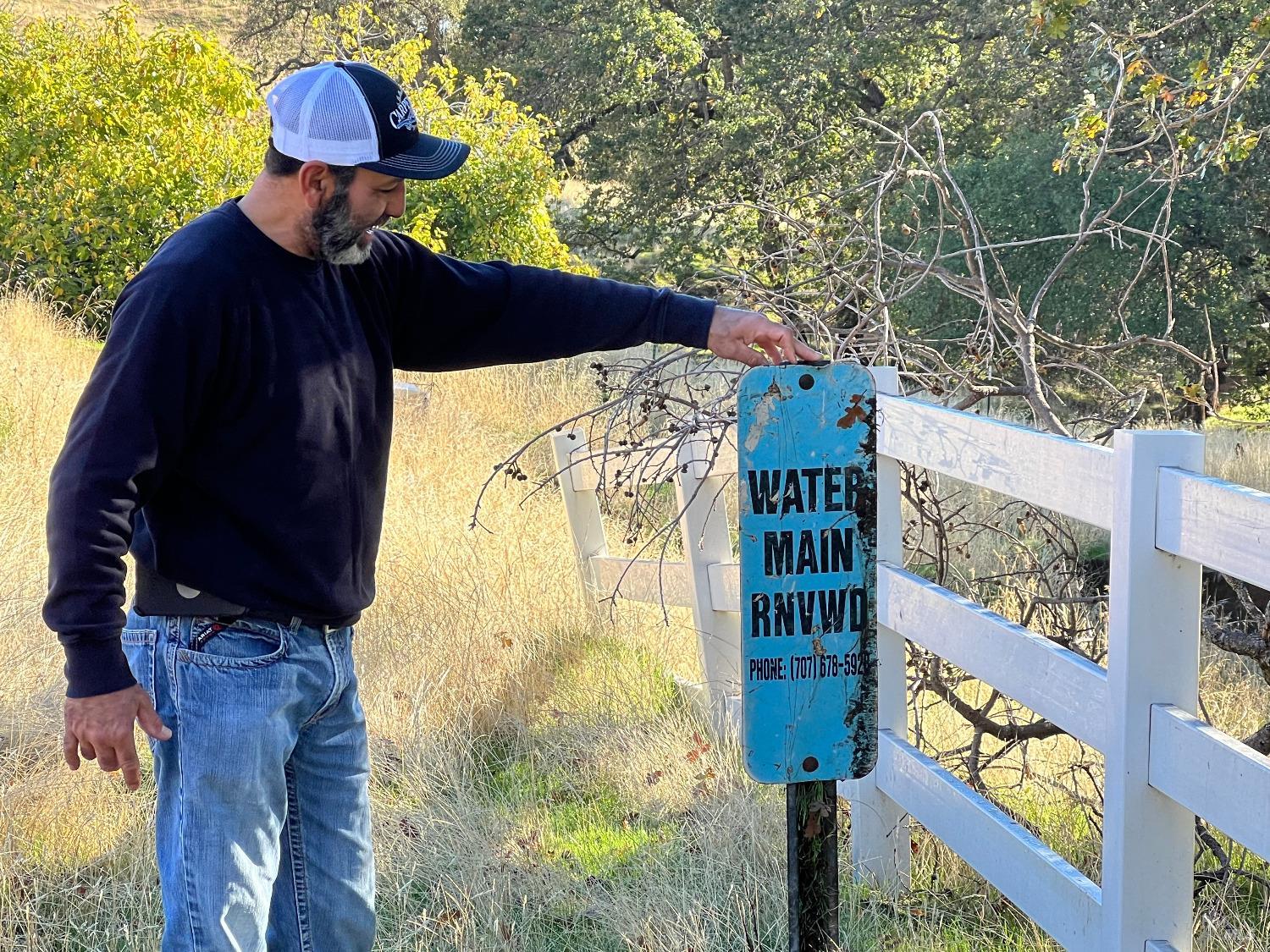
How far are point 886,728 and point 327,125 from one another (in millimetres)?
2172

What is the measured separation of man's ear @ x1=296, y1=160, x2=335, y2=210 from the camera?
7.76 ft

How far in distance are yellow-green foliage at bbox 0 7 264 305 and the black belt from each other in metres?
11.1

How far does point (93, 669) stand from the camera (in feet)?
6.99

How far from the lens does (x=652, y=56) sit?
65.4 ft

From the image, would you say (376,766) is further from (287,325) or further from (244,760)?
(287,325)

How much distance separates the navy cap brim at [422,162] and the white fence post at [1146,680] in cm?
137

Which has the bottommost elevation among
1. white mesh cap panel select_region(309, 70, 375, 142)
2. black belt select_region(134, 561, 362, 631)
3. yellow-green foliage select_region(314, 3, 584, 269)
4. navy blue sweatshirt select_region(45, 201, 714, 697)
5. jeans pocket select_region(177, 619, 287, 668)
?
jeans pocket select_region(177, 619, 287, 668)

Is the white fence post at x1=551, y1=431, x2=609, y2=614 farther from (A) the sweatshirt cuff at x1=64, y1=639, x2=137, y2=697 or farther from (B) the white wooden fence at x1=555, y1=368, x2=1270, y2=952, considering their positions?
(A) the sweatshirt cuff at x1=64, y1=639, x2=137, y2=697

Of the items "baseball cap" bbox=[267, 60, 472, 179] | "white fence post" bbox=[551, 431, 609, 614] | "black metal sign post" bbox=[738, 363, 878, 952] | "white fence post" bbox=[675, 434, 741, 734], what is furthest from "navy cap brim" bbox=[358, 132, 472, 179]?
"white fence post" bbox=[551, 431, 609, 614]

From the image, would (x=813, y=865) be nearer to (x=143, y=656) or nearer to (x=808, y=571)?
(x=808, y=571)

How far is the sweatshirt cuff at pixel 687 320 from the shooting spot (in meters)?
2.71

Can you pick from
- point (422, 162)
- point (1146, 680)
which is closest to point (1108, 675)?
point (1146, 680)

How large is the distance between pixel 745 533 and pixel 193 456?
3.24ft

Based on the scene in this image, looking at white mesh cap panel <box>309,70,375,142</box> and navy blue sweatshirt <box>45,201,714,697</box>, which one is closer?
navy blue sweatshirt <box>45,201,714,697</box>
